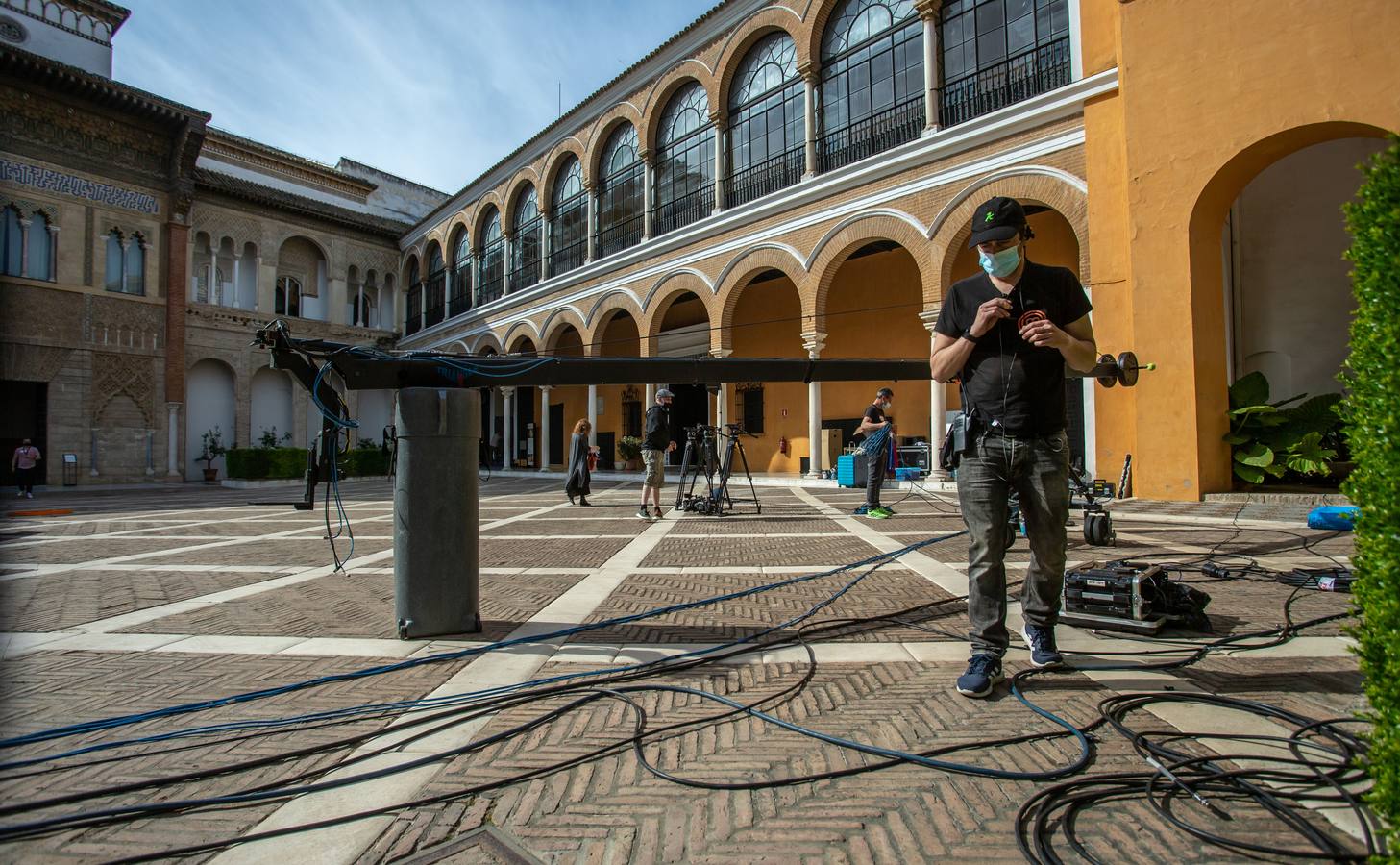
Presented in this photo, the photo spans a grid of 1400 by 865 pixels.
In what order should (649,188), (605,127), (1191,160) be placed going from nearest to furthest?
(1191,160), (649,188), (605,127)

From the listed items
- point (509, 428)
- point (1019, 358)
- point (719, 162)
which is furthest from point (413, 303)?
point (1019, 358)

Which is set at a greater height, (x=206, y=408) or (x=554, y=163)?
(x=554, y=163)

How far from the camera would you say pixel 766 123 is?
17359mm

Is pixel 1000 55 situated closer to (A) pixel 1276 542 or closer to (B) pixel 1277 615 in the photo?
(A) pixel 1276 542

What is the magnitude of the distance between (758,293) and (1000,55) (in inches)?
379

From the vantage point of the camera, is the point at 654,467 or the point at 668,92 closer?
the point at 654,467

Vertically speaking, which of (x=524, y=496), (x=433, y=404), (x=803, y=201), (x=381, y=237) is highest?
(x=381, y=237)

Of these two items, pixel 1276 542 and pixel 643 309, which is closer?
pixel 1276 542

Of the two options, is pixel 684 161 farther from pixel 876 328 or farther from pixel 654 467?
pixel 654 467

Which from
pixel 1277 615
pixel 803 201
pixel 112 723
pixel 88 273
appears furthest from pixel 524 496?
pixel 88 273

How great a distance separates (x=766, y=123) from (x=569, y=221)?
31.8 ft

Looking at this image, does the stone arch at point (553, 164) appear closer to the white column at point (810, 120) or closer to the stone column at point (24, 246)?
the white column at point (810, 120)

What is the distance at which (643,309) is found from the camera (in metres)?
A: 20.0

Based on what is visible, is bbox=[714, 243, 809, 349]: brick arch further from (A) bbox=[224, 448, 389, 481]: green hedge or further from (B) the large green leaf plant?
(A) bbox=[224, 448, 389, 481]: green hedge
